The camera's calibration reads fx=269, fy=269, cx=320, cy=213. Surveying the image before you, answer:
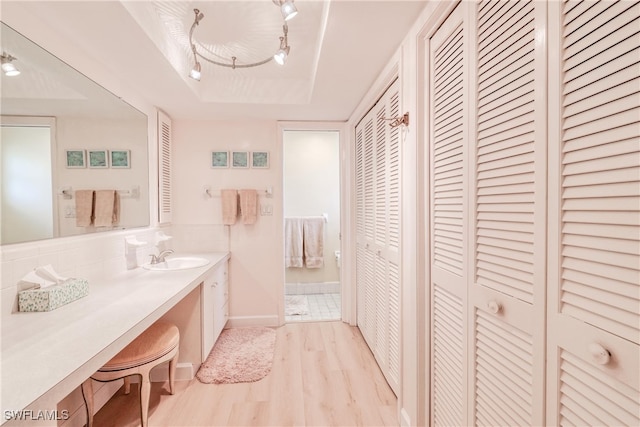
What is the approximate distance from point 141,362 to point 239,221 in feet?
5.23

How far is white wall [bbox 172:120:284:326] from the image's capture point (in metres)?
2.80

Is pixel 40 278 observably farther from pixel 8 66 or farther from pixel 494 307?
pixel 494 307

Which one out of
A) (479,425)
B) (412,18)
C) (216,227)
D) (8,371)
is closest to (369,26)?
(412,18)

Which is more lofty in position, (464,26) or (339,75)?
(339,75)

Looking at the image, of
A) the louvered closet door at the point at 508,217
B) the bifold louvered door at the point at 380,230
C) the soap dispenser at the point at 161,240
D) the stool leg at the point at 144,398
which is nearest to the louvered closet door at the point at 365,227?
the bifold louvered door at the point at 380,230

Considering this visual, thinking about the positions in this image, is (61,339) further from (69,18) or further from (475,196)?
(475,196)

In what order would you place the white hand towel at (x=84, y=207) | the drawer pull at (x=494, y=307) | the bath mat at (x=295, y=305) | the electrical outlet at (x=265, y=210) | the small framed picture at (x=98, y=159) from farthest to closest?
the bath mat at (x=295, y=305), the electrical outlet at (x=265, y=210), the small framed picture at (x=98, y=159), the white hand towel at (x=84, y=207), the drawer pull at (x=494, y=307)

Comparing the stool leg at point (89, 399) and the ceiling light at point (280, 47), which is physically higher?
the ceiling light at point (280, 47)

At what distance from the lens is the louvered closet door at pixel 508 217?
0.72 meters

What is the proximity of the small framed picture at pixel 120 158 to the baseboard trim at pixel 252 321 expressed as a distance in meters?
1.78

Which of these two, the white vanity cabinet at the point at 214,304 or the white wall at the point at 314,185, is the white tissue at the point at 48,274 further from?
the white wall at the point at 314,185

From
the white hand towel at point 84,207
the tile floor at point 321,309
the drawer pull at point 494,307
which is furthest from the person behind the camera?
the tile floor at point 321,309

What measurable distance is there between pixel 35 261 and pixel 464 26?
2.14 m

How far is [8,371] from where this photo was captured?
0.76 meters
